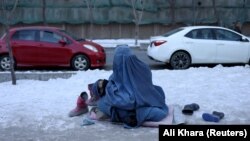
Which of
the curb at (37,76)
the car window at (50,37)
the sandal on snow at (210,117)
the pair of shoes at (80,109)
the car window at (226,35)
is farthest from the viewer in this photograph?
the car window at (226,35)

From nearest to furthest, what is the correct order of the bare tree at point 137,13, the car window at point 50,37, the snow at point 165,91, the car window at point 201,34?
the snow at point 165,91 < the car window at point 50,37 < the car window at point 201,34 < the bare tree at point 137,13

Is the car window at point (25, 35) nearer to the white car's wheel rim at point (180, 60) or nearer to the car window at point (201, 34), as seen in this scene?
the white car's wheel rim at point (180, 60)

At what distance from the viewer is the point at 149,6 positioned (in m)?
30.7

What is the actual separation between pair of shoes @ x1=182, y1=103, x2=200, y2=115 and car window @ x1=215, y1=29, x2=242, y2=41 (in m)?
7.88

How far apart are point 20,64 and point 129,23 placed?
15.8 metres

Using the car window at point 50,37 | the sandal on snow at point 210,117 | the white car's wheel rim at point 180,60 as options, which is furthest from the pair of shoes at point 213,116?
the car window at point 50,37

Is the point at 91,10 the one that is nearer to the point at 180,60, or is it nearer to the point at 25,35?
the point at 25,35

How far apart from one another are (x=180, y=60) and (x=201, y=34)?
3.68 feet

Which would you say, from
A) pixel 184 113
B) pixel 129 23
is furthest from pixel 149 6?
pixel 184 113

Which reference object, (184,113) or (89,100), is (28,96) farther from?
(184,113)

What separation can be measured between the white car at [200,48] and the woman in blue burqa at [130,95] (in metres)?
7.75

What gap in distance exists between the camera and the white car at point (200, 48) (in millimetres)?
15352

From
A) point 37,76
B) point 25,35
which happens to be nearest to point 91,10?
point 25,35

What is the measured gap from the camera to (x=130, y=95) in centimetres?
739
